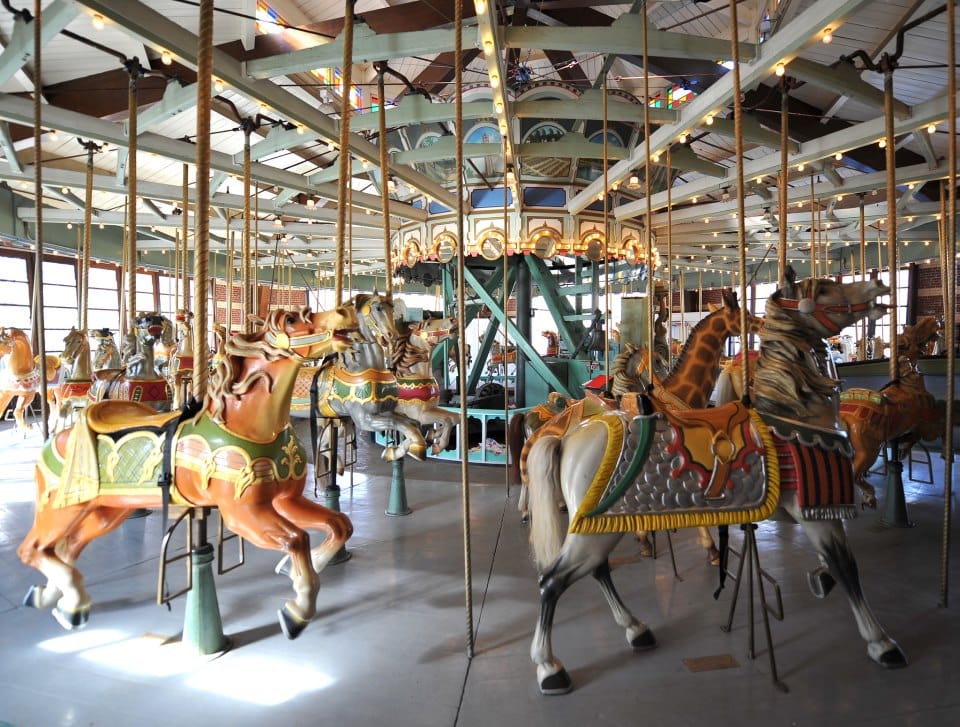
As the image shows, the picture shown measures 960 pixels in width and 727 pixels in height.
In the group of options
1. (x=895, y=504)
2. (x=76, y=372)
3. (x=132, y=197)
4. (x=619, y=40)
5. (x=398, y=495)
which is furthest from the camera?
(x=76, y=372)

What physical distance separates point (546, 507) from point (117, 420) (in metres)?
2.06

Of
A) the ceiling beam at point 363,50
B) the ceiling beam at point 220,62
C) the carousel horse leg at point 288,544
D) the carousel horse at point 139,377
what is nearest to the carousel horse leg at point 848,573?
the carousel horse leg at point 288,544

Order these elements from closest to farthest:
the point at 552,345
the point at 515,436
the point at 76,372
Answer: the point at 515,436
the point at 76,372
the point at 552,345

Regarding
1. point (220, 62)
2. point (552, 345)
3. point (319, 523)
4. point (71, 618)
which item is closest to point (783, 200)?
point (319, 523)

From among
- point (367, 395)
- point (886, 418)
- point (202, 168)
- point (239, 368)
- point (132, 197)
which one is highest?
point (132, 197)

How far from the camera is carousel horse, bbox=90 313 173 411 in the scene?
17.1ft

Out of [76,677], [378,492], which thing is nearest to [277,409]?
Answer: [76,677]

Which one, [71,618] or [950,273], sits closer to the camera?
[71,618]

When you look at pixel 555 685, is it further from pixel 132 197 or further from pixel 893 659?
pixel 132 197

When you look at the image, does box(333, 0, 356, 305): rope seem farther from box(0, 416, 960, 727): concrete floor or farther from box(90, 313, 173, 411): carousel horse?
box(90, 313, 173, 411): carousel horse

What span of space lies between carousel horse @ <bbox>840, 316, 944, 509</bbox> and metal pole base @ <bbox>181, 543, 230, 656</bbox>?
456 cm

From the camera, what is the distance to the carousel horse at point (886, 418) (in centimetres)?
469

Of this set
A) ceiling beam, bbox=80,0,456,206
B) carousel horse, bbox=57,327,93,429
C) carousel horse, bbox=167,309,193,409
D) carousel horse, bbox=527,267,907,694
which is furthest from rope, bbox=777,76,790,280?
carousel horse, bbox=57,327,93,429

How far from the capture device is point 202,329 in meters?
2.37
